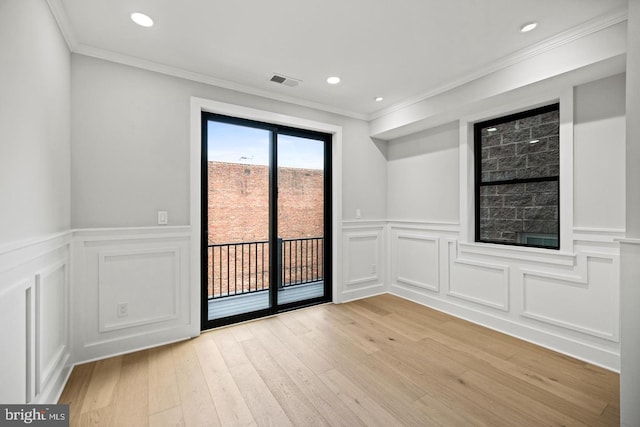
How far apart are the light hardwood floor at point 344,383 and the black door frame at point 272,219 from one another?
1.06 ft

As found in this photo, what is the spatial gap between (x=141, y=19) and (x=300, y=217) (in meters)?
2.46

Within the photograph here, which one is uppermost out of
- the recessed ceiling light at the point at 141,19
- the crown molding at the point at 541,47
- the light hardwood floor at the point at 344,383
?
the recessed ceiling light at the point at 141,19

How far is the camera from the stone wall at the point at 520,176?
2.72 metres

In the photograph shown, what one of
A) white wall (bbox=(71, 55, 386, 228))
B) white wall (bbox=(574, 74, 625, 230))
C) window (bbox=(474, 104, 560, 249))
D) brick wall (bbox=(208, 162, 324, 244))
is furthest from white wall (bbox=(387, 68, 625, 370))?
white wall (bbox=(71, 55, 386, 228))

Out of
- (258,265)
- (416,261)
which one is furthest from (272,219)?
(416,261)

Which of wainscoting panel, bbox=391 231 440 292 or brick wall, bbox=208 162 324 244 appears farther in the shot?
wainscoting panel, bbox=391 231 440 292

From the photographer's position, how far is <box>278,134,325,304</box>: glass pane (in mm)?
3580


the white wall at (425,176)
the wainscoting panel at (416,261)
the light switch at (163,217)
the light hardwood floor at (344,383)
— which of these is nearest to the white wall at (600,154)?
the white wall at (425,176)

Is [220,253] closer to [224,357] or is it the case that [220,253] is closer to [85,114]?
[224,357]

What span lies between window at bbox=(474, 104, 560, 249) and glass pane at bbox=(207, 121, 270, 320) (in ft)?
8.32

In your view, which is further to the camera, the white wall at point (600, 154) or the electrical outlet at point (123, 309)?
the electrical outlet at point (123, 309)

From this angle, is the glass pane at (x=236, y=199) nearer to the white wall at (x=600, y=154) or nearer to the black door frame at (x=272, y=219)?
the black door frame at (x=272, y=219)

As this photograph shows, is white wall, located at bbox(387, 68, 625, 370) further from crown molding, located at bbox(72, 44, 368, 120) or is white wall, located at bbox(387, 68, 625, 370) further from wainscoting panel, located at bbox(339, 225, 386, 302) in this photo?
crown molding, located at bbox(72, 44, 368, 120)

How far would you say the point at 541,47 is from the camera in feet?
7.59
